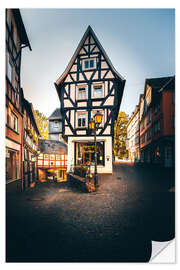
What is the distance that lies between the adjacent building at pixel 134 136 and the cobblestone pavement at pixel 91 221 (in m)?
0.27

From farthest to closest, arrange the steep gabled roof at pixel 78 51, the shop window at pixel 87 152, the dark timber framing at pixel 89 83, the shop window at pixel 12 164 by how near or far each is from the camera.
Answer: the dark timber framing at pixel 89 83 < the shop window at pixel 87 152 < the steep gabled roof at pixel 78 51 < the shop window at pixel 12 164

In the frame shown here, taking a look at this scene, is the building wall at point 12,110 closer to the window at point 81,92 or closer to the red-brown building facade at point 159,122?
the window at point 81,92

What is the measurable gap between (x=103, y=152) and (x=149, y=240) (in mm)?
1361

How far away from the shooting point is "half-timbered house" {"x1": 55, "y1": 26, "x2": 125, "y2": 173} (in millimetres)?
2557

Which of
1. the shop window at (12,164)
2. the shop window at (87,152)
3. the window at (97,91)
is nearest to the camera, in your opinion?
the shop window at (12,164)

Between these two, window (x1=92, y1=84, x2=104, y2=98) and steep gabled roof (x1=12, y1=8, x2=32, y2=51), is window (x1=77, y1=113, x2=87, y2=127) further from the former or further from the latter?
steep gabled roof (x1=12, y1=8, x2=32, y2=51)

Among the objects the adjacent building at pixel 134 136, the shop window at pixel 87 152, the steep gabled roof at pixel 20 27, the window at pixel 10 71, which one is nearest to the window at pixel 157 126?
the adjacent building at pixel 134 136

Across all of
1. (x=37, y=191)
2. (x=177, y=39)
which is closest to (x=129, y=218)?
(x=37, y=191)

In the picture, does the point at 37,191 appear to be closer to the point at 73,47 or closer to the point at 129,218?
the point at 129,218

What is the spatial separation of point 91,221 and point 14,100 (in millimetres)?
2024

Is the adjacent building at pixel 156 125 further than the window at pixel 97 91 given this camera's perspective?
No

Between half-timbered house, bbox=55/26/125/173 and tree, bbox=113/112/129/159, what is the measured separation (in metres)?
0.10

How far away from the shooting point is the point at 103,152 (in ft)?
8.45

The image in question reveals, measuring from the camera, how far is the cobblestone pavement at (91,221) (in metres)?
1.57
